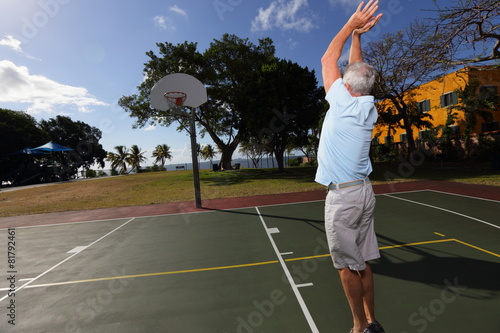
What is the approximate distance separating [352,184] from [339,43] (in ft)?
3.81

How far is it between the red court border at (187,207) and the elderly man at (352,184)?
819 cm

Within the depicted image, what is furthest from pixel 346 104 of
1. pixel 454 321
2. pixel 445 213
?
pixel 445 213

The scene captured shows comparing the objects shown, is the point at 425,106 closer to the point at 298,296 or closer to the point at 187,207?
the point at 187,207

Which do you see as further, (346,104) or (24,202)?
(24,202)

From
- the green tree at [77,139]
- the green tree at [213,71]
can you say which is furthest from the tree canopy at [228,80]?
the green tree at [77,139]

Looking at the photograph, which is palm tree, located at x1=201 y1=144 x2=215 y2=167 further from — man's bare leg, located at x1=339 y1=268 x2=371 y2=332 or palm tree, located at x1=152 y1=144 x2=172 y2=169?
man's bare leg, located at x1=339 y1=268 x2=371 y2=332

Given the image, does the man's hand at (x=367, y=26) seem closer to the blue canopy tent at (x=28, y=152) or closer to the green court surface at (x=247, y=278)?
the green court surface at (x=247, y=278)

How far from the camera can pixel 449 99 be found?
23.8m

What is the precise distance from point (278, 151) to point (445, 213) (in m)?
16.5

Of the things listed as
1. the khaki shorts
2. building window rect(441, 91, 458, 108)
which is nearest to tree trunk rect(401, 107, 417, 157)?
building window rect(441, 91, 458, 108)

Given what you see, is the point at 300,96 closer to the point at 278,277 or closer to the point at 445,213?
the point at 445,213

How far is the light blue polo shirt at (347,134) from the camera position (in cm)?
181

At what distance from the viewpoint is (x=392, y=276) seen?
3676 mm

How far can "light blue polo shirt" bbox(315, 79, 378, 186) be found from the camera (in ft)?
5.95
